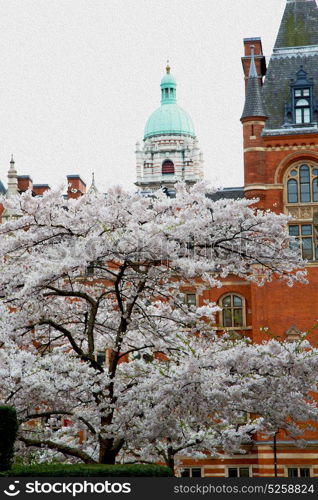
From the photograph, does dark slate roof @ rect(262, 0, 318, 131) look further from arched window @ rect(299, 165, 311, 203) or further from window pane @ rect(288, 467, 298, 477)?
window pane @ rect(288, 467, 298, 477)

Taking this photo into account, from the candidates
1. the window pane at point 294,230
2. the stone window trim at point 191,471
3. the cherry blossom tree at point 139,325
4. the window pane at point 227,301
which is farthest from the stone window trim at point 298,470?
the cherry blossom tree at point 139,325

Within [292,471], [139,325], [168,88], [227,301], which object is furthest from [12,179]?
[168,88]

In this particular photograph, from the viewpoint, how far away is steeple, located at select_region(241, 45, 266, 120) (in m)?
44.9

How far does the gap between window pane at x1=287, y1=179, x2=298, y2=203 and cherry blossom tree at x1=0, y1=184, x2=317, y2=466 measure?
69.3 feet

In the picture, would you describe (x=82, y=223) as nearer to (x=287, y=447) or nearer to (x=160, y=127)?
(x=287, y=447)

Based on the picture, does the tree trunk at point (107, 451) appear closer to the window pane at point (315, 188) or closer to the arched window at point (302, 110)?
the window pane at point (315, 188)

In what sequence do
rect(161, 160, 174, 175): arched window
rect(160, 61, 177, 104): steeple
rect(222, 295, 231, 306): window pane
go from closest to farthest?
rect(222, 295, 231, 306): window pane, rect(161, 160, 174, 175): arched window, rect(160, 61, 177, 104): steeple

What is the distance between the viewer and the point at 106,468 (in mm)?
17578

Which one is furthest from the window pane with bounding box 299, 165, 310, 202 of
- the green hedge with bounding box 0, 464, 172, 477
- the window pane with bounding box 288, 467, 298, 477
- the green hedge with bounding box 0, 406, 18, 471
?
the green hedge with bounding box 0, 406, 18, 471

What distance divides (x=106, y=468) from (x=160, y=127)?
269 feet

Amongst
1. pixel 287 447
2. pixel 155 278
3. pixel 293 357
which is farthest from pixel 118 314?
pixel 287 447

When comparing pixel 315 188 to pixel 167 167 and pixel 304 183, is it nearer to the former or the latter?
pixel 304 183
